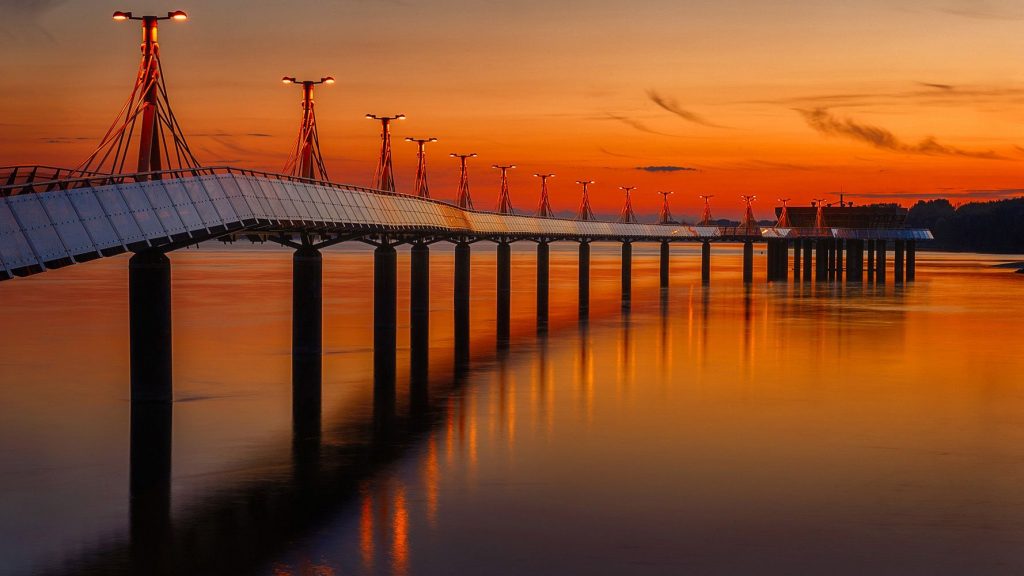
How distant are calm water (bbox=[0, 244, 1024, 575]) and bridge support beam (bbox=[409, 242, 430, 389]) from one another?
0.94m

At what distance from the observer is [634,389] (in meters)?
54.1

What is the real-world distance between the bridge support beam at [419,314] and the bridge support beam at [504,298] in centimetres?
469

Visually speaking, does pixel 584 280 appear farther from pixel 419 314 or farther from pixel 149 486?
pixel 149 486

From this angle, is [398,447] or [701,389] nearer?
[398,447]

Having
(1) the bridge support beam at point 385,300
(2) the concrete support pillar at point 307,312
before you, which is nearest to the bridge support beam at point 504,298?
(1) the bridge support beam at point 385,300

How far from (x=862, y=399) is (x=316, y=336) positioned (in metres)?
25.3

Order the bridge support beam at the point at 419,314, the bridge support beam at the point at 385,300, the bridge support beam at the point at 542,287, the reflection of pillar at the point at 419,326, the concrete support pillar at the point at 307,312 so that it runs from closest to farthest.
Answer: the reflection of pillar at the point at 419,326
the concrete support pillar at the point at 307,312
the bridge support beam at the point at 419,314
the bridge support beam at the point at 385,300
the bridge support beam at the point at 542,287

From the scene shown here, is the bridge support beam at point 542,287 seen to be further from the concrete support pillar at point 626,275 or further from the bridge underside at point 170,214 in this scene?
the bridge underside at point 170,214

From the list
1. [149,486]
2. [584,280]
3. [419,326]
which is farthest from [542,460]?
[584,280]

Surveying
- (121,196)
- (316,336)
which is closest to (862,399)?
(316,336)

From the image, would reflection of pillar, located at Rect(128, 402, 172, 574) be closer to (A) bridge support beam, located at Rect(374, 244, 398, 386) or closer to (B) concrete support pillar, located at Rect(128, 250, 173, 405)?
(B) concrete support pillar, located at Rect(128, 250, 173, 405)

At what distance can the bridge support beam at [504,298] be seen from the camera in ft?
268

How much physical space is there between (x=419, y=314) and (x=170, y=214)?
153ft

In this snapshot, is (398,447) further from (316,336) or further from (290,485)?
(316,336)
